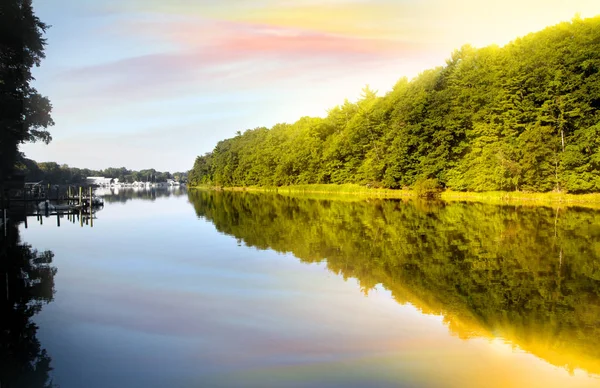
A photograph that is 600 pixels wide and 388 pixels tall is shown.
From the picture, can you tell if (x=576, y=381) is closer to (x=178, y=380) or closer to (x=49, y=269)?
(x=178, y=380)

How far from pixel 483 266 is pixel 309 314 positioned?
290 inches

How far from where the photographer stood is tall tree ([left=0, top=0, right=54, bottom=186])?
88.1ft

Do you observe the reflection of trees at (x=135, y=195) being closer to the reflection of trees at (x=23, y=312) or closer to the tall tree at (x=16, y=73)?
the tall tree at (x=16, y=73)

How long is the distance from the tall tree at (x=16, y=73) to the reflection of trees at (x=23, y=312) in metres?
14.5

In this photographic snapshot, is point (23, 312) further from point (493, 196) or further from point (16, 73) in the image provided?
point (493, 196)

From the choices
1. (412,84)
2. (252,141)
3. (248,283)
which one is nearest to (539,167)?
(412,84)

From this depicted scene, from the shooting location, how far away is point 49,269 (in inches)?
564

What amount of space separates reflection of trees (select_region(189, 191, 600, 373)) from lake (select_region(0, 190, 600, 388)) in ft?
0.23

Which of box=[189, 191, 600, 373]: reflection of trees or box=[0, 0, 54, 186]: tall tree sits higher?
box=[0, 0, 54, 186]: tall tree

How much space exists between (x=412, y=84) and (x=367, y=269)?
200 ft

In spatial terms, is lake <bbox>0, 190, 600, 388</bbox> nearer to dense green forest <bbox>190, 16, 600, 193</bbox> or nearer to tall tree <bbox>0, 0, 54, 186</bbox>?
tall tree <bbox>0, 0, 54, 186</bbox>

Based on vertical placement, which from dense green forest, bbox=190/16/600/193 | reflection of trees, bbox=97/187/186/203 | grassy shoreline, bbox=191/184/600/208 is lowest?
reflection of trees, bbox=97/187/186/203

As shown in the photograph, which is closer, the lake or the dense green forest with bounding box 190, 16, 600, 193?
the lake

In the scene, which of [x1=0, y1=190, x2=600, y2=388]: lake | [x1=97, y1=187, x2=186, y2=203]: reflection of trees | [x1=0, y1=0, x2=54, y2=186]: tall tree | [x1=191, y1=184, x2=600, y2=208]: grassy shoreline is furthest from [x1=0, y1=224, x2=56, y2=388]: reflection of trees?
[x1=97, y1=187, x2=186, y2=203]: reflection of trees
